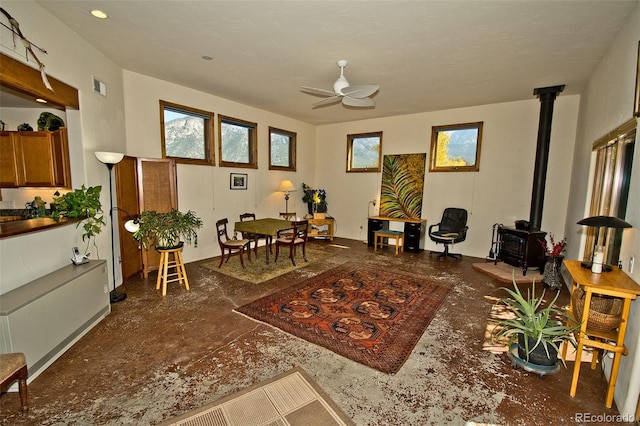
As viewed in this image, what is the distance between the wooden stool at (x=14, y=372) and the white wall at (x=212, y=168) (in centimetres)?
329

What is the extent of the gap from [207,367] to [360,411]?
1.28 metres

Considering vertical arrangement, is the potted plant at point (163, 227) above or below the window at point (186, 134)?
below

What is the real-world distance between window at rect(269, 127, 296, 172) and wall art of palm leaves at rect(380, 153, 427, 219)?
7.93ft

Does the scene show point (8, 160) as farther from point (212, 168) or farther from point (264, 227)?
point (264, 227)

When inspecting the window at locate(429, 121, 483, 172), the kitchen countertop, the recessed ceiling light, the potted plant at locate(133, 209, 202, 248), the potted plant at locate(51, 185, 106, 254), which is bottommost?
the potted plant at locate(133, 209, 202, 248)

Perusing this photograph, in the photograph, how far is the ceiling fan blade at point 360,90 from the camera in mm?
3334

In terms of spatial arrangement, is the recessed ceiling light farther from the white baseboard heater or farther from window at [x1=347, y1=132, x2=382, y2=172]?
window at [x1=347, y1=132, x2=382, y2=172]

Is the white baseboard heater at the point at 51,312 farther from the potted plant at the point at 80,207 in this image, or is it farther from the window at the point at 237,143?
the window at the point at 237,143

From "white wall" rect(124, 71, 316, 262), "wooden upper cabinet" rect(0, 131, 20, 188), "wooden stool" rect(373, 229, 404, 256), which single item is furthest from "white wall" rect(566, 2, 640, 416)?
"wooden upper cabinet" rect(0, 131, 20, 188)

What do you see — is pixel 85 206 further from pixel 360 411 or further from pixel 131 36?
pixel 360 411

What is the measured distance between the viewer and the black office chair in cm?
555

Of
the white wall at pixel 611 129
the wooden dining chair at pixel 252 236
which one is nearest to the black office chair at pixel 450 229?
the white wall at pixel 611 129

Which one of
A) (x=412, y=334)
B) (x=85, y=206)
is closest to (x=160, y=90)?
(x=85, y=206)

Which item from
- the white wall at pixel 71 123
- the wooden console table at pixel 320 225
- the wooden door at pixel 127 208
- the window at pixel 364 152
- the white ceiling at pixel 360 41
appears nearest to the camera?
the white wall at pixel 71 123
